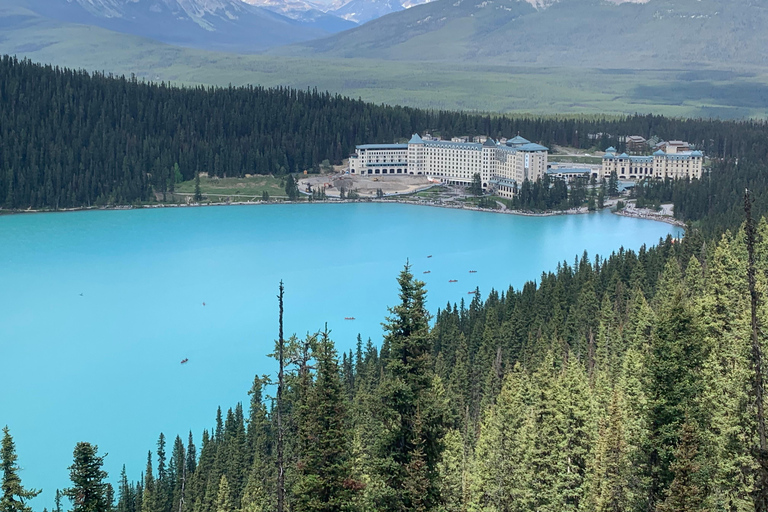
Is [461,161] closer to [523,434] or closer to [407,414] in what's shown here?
[523,434]

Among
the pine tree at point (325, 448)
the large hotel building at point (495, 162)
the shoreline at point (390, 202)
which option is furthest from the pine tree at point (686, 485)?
A: the large hotel building at point (495, 162)

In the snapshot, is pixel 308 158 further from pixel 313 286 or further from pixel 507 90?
pixel 507 90

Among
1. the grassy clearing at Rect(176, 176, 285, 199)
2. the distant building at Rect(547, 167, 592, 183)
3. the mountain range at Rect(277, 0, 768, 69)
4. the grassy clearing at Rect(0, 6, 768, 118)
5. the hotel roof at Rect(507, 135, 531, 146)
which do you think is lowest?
the grassy clearing at Rect(176, 176, 285, 199)

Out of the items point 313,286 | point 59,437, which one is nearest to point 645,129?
point 313,286

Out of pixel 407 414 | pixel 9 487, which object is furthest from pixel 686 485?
pixel 9 487

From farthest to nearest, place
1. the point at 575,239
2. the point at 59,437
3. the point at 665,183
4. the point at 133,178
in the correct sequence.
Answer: the point at 133,178 < the point at 665,183 < the point at 575,239 < the point at 59,437

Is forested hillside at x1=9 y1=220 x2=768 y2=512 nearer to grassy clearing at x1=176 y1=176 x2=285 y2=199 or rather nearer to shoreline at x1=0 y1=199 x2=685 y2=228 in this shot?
shoreline at x1=0 y1=199 x2=685 y2=228

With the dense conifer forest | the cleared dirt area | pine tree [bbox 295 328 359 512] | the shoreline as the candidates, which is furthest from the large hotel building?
pine tree [bbox 295 328 359 512]
